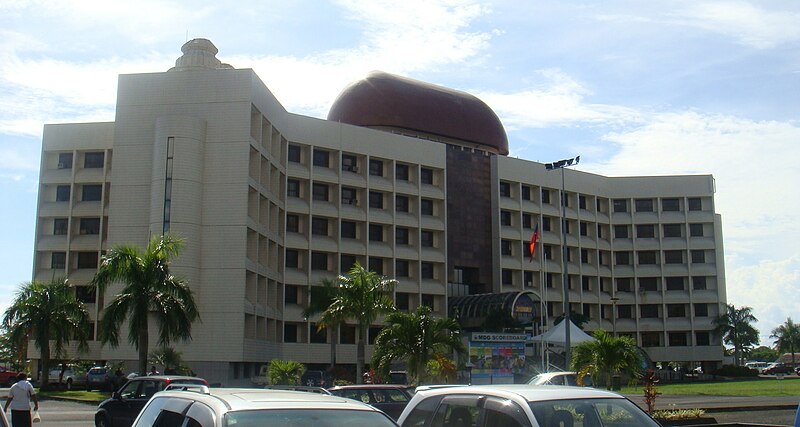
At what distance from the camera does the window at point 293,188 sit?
203ft

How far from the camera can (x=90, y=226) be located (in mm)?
58344

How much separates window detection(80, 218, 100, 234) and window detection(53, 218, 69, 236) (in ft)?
3.86

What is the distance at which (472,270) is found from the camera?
232 feet

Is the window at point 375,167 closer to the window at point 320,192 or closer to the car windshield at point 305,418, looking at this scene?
the window at point 320,192

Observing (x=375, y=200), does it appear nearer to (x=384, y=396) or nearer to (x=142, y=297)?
(x=142, y=297)

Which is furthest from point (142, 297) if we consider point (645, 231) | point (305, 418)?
point (645, 231)

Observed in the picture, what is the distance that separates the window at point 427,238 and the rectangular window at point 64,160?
2725 centimetres

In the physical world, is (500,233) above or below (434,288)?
above

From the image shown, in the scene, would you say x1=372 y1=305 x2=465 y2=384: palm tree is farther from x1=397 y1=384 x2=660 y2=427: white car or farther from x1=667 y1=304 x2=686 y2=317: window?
x1=667 y1=304 x2=686 y2=317: window

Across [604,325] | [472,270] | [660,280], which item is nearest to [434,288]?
[472,270]

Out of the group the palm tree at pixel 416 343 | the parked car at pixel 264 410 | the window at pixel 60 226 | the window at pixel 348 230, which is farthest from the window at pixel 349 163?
the parked car at pixel 264 410

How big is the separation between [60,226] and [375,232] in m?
23.3

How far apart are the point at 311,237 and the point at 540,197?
23.6 meters

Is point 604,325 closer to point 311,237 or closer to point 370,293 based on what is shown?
point 311,237
